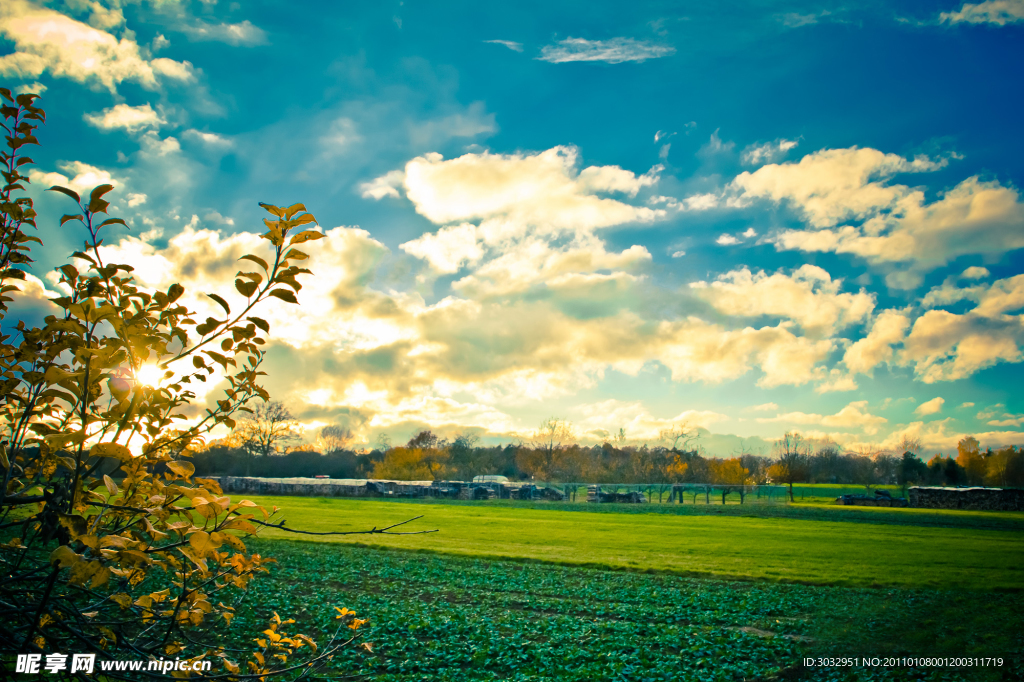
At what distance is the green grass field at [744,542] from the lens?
50.6ft

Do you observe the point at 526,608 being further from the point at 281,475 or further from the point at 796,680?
the point at 281,475

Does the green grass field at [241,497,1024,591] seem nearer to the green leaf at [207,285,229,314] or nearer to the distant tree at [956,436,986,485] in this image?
the green leaf at [207,285,229,314]

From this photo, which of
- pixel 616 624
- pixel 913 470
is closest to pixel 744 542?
pixel 616 624

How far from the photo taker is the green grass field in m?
15.4

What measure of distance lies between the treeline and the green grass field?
29214 millimetres

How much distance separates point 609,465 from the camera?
74250mm

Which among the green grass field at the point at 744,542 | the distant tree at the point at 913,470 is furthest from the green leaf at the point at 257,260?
the distant tree at the point at 913,470

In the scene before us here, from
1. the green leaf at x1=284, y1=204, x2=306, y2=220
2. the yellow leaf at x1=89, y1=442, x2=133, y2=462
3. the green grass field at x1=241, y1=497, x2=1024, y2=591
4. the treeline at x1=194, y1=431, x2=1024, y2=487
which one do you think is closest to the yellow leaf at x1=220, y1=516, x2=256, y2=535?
the yellow leaf at x1=89, y1=442, x2=133, y2=462

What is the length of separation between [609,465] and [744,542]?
53.6m

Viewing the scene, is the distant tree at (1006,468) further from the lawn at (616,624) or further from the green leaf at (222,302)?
the green leaf at (222,302)

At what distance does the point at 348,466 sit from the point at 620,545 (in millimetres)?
66665

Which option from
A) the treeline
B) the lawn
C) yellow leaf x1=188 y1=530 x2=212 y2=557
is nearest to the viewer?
yellow leaf x1=188 y1=530 x2=212 y2=557

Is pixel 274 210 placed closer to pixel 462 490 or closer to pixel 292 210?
pixel 292 210

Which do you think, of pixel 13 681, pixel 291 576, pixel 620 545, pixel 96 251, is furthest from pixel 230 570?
pixel 620 545
